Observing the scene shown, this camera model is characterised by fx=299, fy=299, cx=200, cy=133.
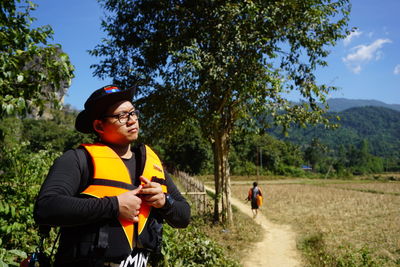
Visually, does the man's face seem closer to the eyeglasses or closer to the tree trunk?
the eyeglasses

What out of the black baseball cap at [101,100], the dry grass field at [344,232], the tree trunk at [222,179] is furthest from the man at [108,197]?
the tree trunk at [222,179]

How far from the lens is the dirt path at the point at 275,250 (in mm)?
7984

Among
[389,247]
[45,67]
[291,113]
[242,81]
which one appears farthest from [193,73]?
[389,247]

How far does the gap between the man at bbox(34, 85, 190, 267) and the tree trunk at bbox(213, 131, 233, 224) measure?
9160 mm

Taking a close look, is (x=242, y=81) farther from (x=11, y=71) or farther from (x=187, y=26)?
(x=11, y=71)

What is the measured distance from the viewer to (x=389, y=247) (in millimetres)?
9211

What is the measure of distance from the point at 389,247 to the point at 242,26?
26.6ft

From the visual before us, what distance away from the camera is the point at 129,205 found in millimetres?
1588

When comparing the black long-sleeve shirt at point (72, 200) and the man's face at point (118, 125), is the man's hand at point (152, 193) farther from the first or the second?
the man's face at point (118, 125)

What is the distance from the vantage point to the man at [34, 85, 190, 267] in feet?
4.94

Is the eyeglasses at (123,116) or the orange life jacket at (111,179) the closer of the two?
the orange life jacket at (111,179)

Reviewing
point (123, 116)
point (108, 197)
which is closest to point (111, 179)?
point (108, 197)

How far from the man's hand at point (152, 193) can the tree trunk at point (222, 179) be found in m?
9.36

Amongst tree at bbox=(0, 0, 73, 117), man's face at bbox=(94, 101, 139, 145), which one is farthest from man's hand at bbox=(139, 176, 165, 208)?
tree at bbox=(0, 0, 73, 117)
